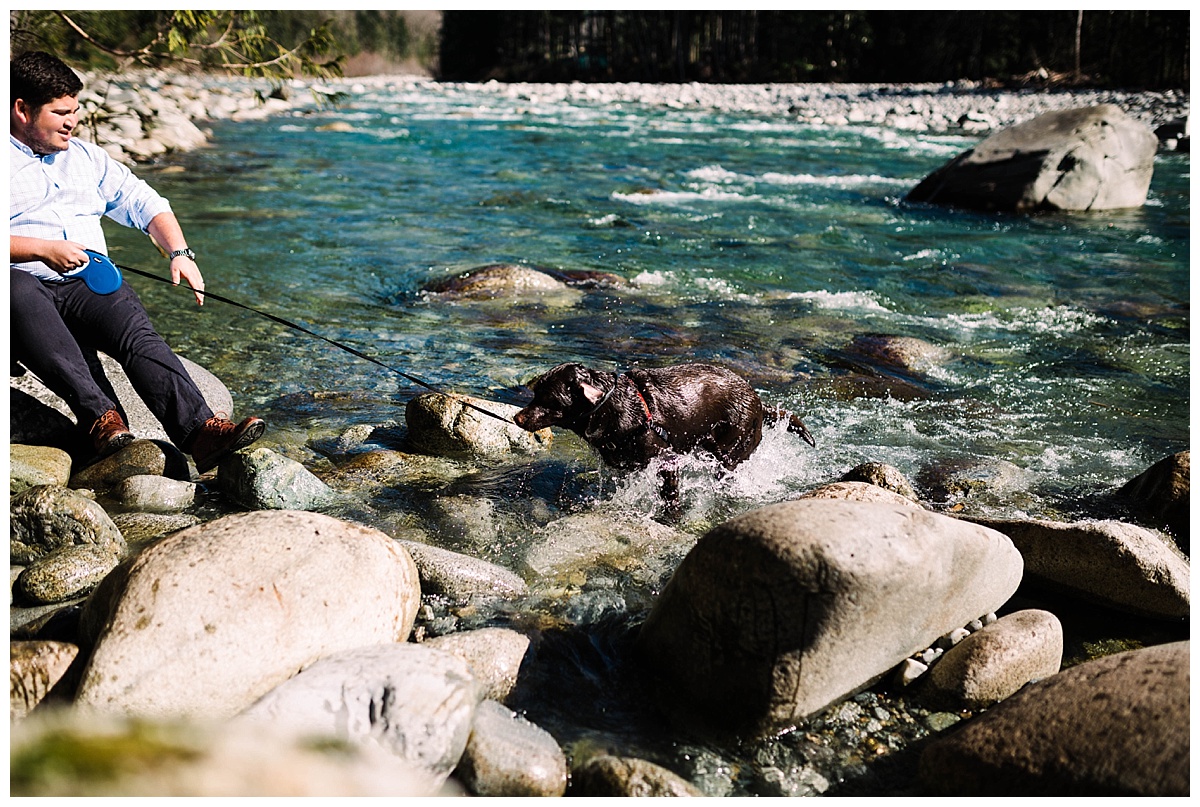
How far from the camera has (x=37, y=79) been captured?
476 cm

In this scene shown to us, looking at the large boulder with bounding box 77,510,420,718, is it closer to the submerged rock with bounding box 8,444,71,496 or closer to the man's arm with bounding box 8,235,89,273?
the submerged rock with bounding box 8,444,71,496

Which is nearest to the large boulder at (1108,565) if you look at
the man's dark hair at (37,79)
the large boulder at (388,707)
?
the large boulder at (388,707)

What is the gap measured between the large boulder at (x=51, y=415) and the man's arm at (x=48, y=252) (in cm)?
75

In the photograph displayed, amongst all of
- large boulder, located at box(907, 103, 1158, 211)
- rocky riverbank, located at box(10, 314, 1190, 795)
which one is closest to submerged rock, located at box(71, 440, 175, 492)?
rocky riverbank, located at box(10, 314, 1190, 795)

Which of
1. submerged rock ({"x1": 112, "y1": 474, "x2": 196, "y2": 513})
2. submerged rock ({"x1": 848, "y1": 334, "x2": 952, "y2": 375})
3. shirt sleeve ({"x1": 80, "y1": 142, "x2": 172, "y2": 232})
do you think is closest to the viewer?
submerged rock ({"x1": 112, "y1": 474, "x2": 196, "y2": 513})

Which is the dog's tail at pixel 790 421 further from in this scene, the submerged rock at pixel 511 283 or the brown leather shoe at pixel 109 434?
the submerged rock at pixel 511 283

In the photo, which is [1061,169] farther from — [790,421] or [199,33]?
[199,33]

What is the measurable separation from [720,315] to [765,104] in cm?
3365

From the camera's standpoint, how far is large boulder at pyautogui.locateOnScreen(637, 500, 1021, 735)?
3.19 metres

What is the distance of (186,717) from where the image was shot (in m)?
3.01

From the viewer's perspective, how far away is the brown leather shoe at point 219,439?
506cm

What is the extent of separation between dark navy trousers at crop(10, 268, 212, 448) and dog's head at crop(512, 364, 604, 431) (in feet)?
6.63
